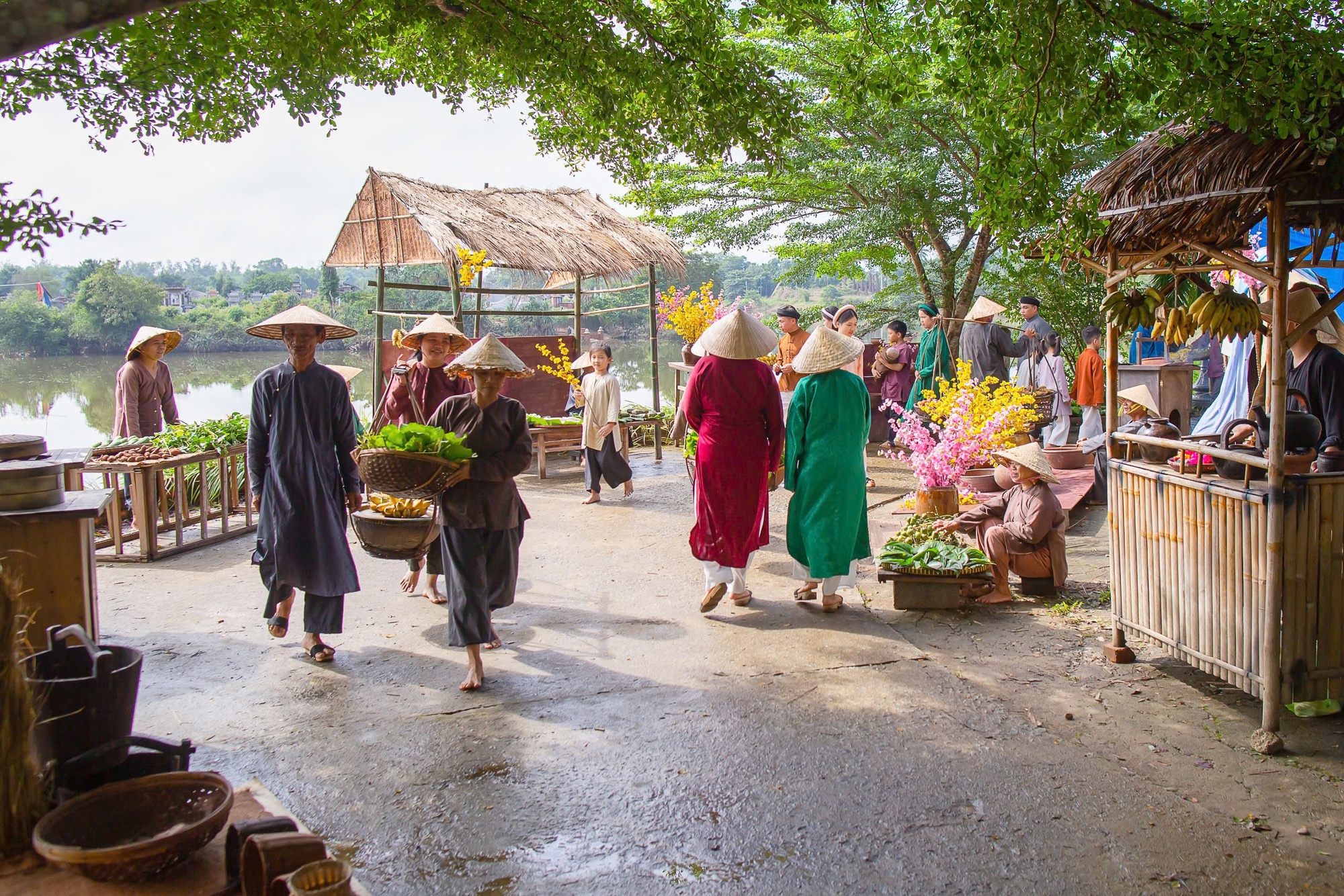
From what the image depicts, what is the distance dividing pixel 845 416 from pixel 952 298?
10.1m

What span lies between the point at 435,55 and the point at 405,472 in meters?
4.17

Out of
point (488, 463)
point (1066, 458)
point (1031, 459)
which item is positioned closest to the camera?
point (488, 463)

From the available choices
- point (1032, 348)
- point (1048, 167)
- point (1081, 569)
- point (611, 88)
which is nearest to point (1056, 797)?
point (1048, 167)

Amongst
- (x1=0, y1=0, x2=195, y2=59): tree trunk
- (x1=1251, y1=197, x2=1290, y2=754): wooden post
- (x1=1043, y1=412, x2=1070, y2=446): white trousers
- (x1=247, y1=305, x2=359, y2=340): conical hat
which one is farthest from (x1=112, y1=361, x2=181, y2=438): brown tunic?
(x1=1043, y1=412, x2=1070, y2=446): white trousers

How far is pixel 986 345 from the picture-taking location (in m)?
10.7

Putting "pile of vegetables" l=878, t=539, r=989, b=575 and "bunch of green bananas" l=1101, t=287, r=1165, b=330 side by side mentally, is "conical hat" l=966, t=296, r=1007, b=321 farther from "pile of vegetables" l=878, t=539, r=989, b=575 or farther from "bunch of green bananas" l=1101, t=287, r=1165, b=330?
"bunch of green bananas" l=1101, t=287, r=1165, b=330

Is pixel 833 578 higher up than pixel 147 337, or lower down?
lower down

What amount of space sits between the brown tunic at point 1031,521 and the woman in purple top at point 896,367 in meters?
4.87

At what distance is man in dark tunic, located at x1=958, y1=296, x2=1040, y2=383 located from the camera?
35.1 feet

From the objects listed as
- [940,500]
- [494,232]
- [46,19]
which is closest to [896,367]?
[940,500]

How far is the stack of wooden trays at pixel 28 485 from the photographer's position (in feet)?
13.1

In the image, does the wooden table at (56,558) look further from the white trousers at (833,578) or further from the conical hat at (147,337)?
the conical hat at (147,337)

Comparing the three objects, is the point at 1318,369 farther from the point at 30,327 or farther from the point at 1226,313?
the point at 30,327

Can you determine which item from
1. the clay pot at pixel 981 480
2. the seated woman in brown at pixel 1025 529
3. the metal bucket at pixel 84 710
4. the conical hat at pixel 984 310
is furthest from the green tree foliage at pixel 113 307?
the metal bucket at pixel 84 710
